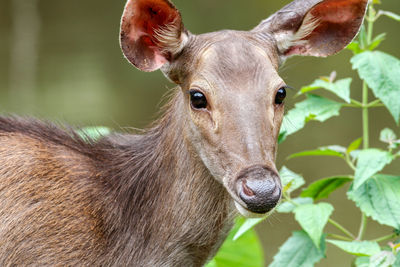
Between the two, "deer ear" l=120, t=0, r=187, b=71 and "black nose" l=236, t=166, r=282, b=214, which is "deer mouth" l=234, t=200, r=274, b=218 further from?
"deer ear" l=120, t=0, r=187, b=71

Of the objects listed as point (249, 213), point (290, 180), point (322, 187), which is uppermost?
point (249, 213)

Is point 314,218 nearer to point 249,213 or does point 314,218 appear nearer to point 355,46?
point 249,213

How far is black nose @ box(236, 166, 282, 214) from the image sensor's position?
11.7ft

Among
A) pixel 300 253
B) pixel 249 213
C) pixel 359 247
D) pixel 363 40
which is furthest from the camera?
pixel 363 40

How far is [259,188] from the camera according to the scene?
3.58 metres

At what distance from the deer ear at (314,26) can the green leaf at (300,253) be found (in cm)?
109

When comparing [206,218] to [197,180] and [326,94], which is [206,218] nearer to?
[197,180]

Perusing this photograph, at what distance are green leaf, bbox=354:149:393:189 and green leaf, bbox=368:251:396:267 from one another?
439 mm

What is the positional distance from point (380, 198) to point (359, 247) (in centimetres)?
34

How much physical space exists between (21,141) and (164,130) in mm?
828

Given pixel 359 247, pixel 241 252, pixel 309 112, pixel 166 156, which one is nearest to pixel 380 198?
pixel 359 247

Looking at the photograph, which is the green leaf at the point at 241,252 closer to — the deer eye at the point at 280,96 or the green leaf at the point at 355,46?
the green leaf at the point at 355,46

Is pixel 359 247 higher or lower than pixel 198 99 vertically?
lower

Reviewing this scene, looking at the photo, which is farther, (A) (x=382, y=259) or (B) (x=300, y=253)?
(B) (x=300, y=253)
